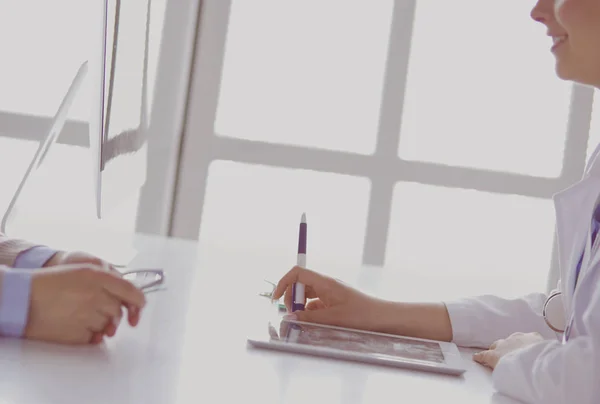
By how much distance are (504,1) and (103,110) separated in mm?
3225

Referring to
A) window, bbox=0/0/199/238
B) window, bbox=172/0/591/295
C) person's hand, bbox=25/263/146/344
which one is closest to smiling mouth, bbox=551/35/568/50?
person's hand, bbox=25/263/146/344

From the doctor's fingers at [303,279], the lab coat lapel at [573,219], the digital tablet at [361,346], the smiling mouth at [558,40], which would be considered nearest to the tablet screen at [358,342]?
the digital tablet at [361,346]

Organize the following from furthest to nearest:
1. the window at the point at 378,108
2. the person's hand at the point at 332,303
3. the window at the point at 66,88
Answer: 1. the window at the point at 378,108
2. the window at the point at 66,88
3. the person's hand at the point at 332,303

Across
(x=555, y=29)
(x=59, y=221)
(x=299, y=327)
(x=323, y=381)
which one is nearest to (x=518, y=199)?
(x=59, y=221)

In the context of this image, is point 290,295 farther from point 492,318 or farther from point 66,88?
point 66,88

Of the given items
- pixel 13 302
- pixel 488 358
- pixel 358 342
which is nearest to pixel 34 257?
pixel 13 302

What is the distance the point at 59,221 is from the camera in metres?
2.16

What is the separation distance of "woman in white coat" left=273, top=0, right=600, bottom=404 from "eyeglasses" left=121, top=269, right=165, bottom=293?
20 centimetres

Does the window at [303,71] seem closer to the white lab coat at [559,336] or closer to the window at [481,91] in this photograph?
the window at [481,91]

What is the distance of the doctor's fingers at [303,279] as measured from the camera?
124cm

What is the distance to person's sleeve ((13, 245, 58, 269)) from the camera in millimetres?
1174

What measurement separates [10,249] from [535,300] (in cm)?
84

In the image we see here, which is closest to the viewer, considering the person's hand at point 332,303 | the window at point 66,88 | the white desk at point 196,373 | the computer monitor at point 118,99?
the white desk at point 196,373

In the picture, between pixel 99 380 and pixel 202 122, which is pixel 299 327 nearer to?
pixel 99 380
